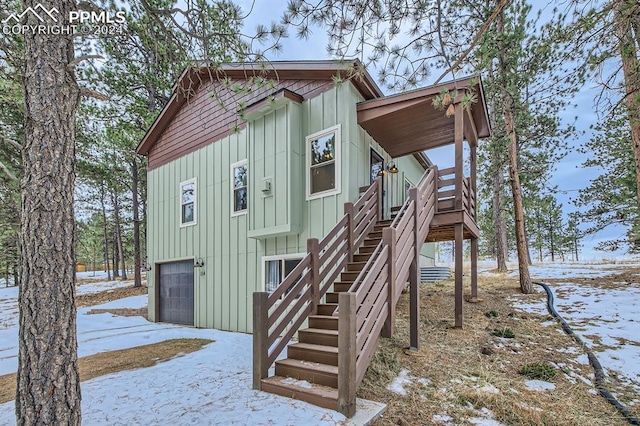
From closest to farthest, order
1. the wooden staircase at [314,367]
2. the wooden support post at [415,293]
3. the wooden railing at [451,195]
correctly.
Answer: the wooden staircase at [314,367], the wooden support post at [415,293], the wooden railing at [451,195]

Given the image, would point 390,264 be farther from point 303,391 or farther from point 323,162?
point 323,162

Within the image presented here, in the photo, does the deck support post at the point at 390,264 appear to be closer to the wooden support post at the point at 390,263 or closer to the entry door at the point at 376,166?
the wooden support post at the point at 390,263

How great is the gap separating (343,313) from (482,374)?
2313 millimetres

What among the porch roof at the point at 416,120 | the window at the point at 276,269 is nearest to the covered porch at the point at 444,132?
the porch roof at the point at 416,120

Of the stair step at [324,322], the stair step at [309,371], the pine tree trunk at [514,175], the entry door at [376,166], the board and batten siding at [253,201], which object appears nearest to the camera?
the stair step at [309,371]

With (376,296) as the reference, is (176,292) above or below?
below

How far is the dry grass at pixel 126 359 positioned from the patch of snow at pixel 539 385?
5271 millimetres

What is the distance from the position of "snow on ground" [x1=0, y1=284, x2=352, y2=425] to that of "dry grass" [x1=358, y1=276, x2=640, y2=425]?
3.27 feet

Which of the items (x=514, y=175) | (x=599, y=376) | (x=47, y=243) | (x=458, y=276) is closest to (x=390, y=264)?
(x=458, y=276)

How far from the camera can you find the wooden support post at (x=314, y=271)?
4763 mm

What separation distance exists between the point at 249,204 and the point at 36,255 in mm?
5511

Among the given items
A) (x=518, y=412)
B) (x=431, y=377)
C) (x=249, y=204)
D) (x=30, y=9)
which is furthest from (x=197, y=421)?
(x=249, y=204)

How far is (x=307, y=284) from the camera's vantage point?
4.86 m

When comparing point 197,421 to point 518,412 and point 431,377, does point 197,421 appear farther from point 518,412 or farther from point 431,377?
point 518,412
